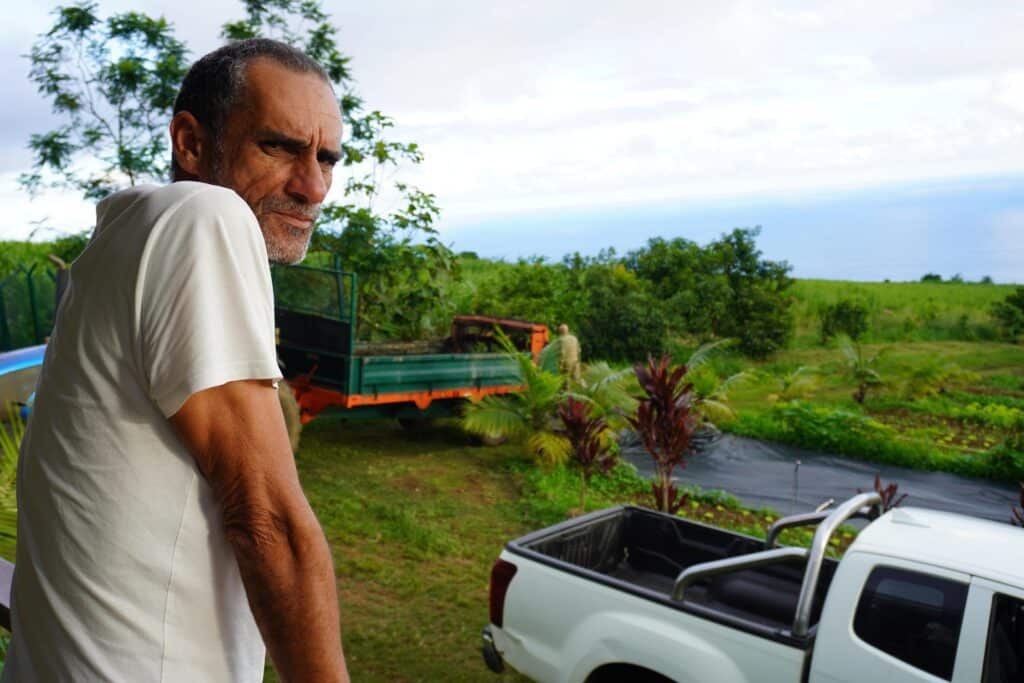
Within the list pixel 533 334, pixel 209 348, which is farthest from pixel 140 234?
pixel 533 334

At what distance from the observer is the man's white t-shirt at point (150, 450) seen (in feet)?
3.09

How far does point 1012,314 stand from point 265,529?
64.6 ft

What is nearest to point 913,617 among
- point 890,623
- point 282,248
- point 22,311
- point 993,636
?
point 890,623

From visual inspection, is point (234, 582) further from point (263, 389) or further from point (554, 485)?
point (554, 485)

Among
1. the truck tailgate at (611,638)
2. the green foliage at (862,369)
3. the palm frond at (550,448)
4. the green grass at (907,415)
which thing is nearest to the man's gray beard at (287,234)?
the truck tailgate at (611,638)

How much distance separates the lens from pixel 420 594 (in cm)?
688

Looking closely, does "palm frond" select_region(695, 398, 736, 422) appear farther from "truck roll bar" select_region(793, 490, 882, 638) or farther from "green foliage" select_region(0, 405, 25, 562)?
"green foliage" select_region(0, 405, 25, 562)

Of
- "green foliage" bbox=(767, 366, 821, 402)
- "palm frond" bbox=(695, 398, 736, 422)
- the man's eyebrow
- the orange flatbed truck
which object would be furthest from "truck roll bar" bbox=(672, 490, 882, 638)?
"green foliage" bbox=(767, 366, 821, 402)

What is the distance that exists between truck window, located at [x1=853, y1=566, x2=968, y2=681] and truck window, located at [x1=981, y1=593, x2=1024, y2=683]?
0.11 meters

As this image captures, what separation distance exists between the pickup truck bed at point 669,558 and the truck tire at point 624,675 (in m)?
0.38

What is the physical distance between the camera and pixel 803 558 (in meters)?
4.10

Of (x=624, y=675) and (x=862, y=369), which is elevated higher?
(x=862, y=369)

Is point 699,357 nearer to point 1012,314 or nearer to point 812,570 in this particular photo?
point 812,570

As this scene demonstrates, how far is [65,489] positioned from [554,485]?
8.96 metres
